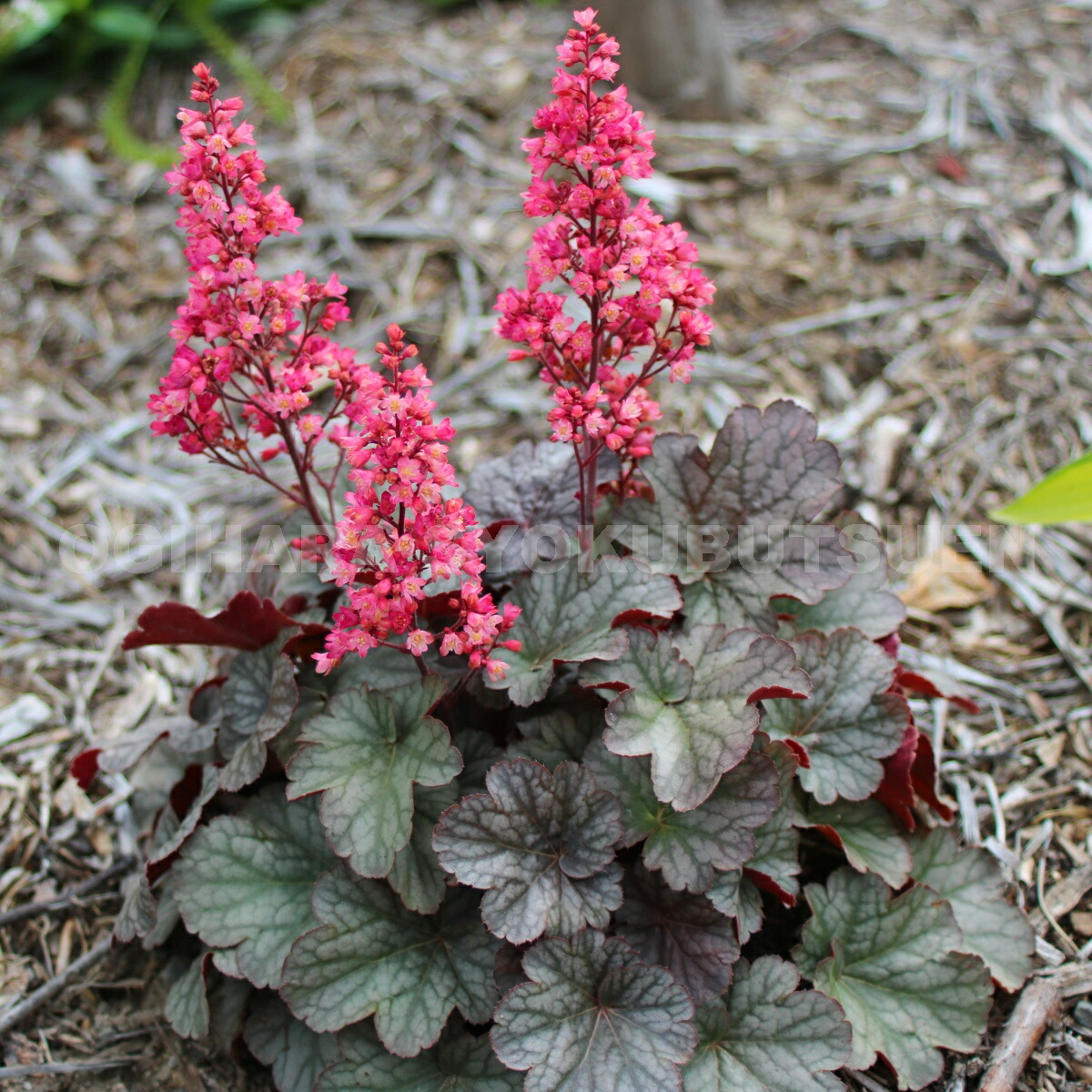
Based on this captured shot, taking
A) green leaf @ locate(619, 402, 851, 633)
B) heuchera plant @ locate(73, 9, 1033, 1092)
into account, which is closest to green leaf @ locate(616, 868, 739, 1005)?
heuchera plant @ locate(73, 9, 1033, 1092)

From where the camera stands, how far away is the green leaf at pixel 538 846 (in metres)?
1.86

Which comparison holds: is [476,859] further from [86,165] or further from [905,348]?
[86,165]

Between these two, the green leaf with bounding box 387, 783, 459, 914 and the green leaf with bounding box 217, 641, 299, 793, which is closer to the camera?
the green leaf with bounding box 387, 783, 459, 914

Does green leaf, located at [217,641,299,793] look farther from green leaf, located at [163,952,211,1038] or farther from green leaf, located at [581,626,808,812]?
green leaf, located at [581,626,808,812]

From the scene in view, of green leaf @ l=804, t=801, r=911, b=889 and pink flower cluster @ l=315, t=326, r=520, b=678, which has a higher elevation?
pink flower cluster @ l=315, t=326, r=520, b=678

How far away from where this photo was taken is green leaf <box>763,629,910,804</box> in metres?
2.14

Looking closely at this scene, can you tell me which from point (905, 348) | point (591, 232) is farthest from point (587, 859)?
point (905, 348)

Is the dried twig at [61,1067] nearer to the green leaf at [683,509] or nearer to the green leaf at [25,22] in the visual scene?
the green leaf at [683,509]

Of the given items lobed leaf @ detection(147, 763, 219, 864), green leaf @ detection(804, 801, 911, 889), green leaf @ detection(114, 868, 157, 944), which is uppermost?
lobed leaf @ detection(147, 763, 219, 864)

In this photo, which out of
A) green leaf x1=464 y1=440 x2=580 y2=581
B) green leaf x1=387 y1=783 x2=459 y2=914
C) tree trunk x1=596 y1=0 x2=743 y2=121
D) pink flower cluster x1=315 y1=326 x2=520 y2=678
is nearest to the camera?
pink flower cluster x1=315 y1=326 x2=520 y2=678

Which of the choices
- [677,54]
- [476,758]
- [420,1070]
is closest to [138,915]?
[420,1070]

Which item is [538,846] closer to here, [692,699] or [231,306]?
[692,699]

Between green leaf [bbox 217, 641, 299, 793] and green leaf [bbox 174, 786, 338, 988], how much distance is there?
0.14 m

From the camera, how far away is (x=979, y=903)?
7.38ft
